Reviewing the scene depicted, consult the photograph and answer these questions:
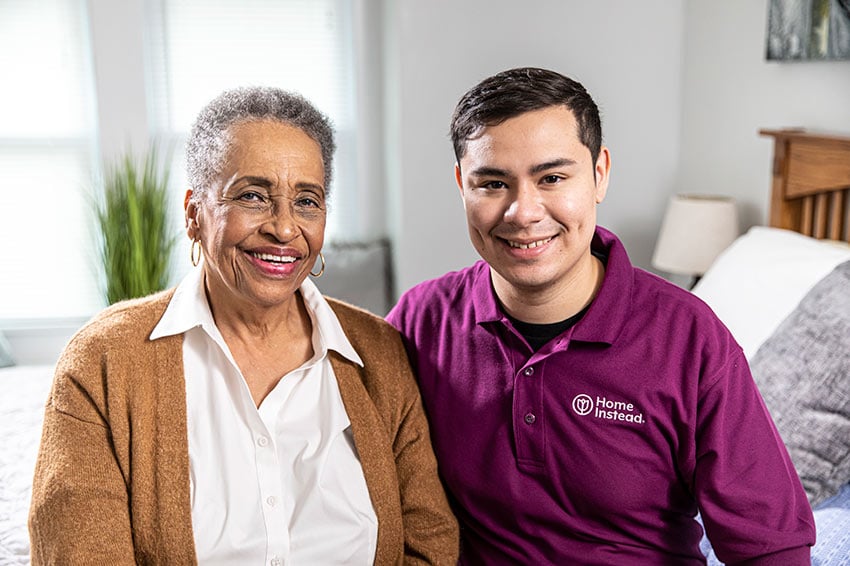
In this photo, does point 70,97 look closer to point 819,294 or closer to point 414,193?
point 414,193

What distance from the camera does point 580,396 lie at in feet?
4.50

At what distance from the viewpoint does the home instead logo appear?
1349mm

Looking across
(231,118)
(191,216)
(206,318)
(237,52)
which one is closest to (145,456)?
(206,318)

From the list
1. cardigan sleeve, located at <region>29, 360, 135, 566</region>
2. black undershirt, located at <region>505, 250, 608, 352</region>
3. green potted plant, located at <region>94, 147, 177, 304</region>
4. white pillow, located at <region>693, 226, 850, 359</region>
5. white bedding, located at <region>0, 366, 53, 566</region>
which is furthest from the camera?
green potted plant, located at <region>94, 147, 177, 304</region>

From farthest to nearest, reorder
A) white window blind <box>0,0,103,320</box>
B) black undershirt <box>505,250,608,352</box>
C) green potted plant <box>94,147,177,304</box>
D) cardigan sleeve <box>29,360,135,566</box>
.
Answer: white window blind <box>0,0,103,320</box>, green potted plant <box>94,147,177,304</box>, black undershirt <box>505,250,608,352</box>, cardigan sleeve <box>29,360,135,566</box>

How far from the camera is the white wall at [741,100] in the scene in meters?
2.79

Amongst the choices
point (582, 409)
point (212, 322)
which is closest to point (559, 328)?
point (582, 409)

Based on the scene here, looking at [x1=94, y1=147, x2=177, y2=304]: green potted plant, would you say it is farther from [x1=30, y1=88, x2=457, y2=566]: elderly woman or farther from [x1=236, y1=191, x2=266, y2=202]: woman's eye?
[x1=236, y1=191, x2=266, y2=202]: woman's eye

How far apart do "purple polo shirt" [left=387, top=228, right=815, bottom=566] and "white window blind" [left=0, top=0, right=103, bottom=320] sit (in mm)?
2833

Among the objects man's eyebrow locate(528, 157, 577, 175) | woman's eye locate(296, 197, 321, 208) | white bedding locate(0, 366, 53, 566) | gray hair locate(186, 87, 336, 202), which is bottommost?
white bedding locate(0, 366, 53, 566)

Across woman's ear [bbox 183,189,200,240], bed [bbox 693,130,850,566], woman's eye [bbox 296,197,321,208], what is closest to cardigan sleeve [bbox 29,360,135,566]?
woman's ear [bbox 183,189,200,240]

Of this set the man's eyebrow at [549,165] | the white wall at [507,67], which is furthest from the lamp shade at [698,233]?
the man's eyebrow at [549,165]

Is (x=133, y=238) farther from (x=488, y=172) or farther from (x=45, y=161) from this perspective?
(x=488, y=172)

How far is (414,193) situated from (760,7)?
1494 mm
